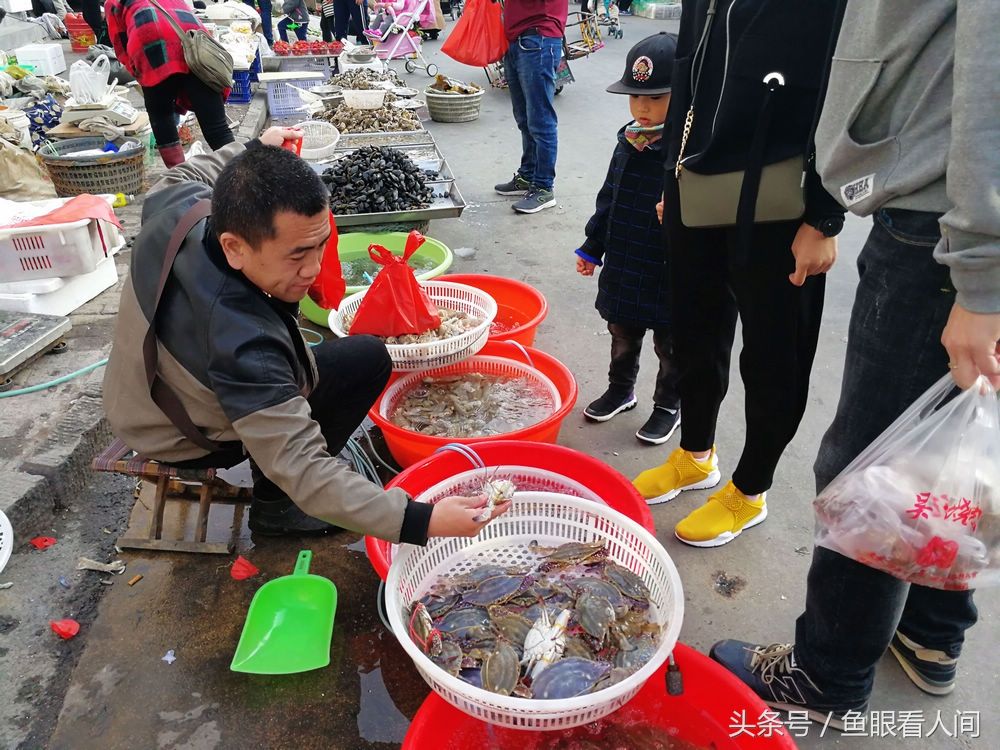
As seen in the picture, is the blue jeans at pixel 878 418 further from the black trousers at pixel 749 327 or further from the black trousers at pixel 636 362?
the black trousers at pixel 636 362

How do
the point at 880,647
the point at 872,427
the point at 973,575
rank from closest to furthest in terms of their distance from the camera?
the point at 973,575 → the point at 872,427 → the point at 880,647

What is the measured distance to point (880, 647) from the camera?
167cm

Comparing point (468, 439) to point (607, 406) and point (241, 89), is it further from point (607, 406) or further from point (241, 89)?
point (241, 89)

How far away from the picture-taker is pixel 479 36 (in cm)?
584

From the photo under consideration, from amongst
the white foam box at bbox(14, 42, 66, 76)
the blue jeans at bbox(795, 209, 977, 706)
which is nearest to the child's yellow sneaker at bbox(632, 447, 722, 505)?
the blue jeans at bbox(795, 209, 977, 706)

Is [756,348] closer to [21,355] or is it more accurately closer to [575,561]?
[575,561]

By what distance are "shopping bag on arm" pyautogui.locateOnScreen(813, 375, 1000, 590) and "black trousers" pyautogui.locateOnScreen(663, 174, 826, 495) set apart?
61 cm

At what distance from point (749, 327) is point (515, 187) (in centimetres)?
443

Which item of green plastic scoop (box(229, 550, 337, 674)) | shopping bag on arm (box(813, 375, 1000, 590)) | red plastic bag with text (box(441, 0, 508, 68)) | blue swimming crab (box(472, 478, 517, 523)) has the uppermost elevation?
red plastic bag with text (box(441, 0, 508, 68))

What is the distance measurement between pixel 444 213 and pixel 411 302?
1764 mm

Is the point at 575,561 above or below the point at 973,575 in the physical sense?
below

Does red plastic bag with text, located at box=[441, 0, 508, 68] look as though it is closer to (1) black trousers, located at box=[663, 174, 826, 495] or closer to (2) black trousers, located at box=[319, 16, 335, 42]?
(1) black trousers, located at box=[663, 174, 826, 495]

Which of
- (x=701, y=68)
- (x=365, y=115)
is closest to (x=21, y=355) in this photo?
(x=701, y=68)

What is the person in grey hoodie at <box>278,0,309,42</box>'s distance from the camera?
13.1 meters
